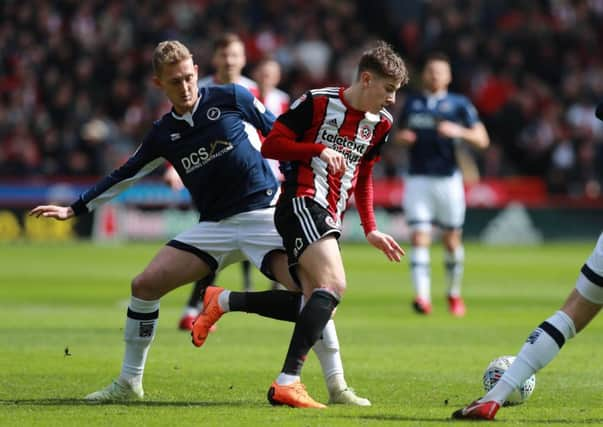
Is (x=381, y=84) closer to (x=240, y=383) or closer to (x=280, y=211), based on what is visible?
(x=280, y=211)

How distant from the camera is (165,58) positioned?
7277 millimetres

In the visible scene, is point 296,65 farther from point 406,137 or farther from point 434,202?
point 406,137

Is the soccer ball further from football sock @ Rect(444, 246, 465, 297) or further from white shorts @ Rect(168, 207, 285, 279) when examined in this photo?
football sock @ Rect(444, 246, 465, 297)

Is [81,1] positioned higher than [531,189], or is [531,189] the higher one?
[81,1]

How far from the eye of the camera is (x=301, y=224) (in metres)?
6.94

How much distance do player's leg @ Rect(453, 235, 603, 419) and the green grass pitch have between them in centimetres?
14

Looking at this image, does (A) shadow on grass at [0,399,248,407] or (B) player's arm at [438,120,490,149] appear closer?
(A) shadow on grass at [0,399,248,407]

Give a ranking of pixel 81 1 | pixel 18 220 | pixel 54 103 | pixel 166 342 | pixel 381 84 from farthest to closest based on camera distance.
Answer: pixel 81 1
pixel 54 103
pixel 18 220
pixel 166 342
pixel 381 84

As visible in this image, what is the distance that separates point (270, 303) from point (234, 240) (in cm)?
54

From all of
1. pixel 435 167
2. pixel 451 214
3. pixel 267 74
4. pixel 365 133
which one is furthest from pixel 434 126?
pixel 365 133

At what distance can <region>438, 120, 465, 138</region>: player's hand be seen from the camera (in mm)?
13383

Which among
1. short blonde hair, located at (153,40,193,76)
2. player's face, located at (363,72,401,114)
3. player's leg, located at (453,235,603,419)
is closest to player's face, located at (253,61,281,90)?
short blonde hair, located at (153,40,193,76)

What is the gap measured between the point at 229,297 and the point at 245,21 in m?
23.5

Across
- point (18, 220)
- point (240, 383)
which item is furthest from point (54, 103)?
point (240, 383)
